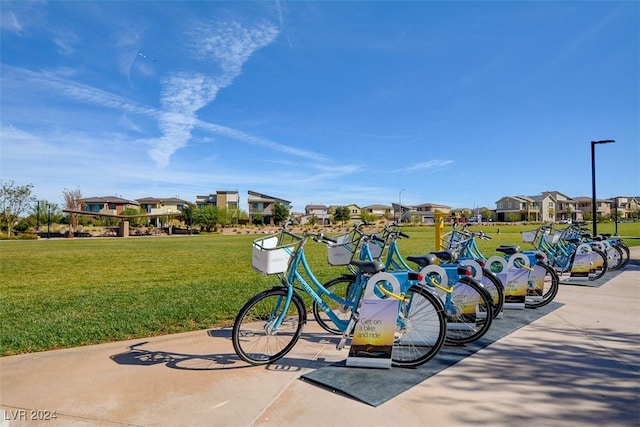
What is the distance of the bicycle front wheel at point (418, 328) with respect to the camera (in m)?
3.23

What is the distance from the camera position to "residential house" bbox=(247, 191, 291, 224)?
69.2 m

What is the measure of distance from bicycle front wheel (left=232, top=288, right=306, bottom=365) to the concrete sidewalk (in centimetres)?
12

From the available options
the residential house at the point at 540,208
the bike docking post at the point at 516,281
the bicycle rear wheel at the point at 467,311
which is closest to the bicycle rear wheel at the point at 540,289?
the bike docking post at the point at 516,281

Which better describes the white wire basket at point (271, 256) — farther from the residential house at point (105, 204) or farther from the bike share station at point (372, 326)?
the residential house at point (105, 204)

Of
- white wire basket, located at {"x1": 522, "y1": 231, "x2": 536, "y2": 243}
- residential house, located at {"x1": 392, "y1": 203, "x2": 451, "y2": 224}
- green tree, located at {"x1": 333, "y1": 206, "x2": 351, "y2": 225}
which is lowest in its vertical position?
white wire basket, located at {"x1": 522, "y1": 231, "x2": 536, "y2": 243}

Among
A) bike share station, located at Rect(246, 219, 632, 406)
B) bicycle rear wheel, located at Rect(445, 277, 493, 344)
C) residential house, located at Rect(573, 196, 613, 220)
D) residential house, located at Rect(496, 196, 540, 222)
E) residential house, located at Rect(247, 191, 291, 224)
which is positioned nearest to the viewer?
bike share station, located at Rect(246, 219, 632, 406)

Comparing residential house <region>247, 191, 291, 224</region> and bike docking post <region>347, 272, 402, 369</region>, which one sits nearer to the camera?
bike docking post <region>347, 272, 402, 369</region>

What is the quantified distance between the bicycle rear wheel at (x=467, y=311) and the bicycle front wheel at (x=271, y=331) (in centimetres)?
157

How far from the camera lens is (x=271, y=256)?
3225mm

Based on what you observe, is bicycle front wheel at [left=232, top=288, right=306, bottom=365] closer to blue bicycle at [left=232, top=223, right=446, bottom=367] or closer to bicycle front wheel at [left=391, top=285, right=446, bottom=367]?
blue bicycle at [left=232, top=223, right=446, bottom=367]

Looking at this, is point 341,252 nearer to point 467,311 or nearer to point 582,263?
point 467,311

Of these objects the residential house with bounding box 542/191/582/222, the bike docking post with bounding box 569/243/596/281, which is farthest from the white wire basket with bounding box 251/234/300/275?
the residential house with bounding box 542/191/582/222

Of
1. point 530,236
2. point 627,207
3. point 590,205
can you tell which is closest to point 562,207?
point 590,205

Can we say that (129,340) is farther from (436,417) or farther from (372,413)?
(436,417)
